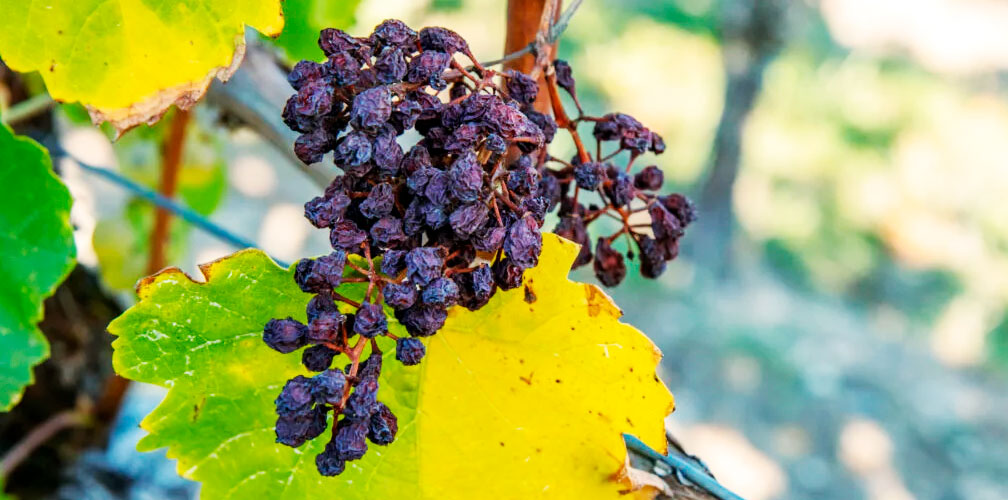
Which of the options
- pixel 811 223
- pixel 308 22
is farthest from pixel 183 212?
pixel 811 223

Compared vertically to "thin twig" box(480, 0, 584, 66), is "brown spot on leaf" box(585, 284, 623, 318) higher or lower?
lower

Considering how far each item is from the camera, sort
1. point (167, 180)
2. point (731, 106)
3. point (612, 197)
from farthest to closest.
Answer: point (731, 106) → point (167, 180) → point (612, 197)

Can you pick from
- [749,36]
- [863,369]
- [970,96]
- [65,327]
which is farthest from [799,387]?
[65,327]

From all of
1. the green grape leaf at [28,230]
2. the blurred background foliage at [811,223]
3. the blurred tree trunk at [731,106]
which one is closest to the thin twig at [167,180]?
the green grape leaf at [28,230]

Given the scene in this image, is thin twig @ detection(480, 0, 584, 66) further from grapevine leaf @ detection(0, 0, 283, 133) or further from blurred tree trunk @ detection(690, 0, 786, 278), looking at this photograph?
blurred tree trunk @ detection(690, 0, 786, 278)

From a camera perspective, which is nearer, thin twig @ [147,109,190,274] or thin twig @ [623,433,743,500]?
thin twig @ [623,433,743,500]

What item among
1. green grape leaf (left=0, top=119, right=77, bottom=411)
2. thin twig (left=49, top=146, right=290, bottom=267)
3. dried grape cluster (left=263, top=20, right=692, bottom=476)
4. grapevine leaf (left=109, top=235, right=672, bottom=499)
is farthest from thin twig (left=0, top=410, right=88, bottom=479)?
dried grape cluster (left=263, top=20, right=692, bottom=476)

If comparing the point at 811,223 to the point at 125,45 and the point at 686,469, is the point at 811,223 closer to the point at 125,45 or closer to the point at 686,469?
the point at 686,469
